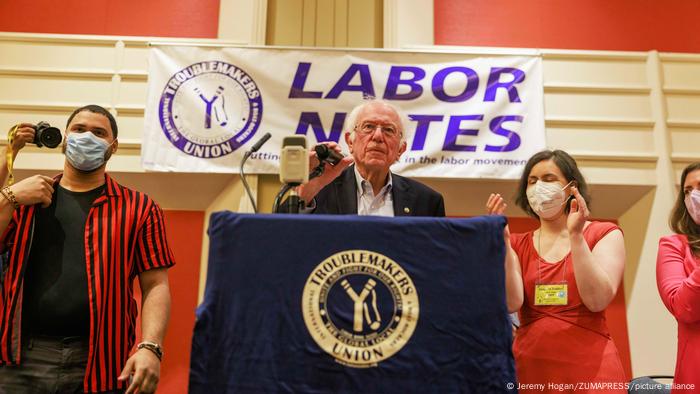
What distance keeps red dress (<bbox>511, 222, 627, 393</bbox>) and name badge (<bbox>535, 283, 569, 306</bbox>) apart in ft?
0.05

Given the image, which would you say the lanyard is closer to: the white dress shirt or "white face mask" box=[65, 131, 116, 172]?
the white dress shirt

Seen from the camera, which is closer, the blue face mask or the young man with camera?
the young man with camera

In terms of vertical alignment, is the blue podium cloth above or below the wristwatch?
above

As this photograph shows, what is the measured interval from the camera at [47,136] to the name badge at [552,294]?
1773 millimetres

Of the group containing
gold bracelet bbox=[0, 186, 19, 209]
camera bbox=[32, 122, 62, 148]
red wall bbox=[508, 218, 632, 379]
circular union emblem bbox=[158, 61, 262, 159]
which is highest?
circular union emblem bbox=[158, 61, 262, 159]

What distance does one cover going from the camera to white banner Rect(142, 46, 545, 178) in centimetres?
377

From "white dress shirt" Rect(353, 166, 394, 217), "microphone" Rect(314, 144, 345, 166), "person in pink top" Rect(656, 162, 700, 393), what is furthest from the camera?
"white dress shirt" Rect(353, 166, 394, 217)

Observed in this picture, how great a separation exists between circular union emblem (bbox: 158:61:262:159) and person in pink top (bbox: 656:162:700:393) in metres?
2.49

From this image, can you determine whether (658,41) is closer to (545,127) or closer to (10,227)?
(545,127)

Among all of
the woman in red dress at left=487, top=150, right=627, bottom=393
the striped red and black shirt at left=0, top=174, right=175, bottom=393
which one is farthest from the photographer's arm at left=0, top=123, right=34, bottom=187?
the woman in red dress at left=487, top=150, right=627, bottom=393

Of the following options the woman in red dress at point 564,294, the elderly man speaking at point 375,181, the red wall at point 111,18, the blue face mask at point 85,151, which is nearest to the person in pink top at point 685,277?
the woman in red dress at point 564,294

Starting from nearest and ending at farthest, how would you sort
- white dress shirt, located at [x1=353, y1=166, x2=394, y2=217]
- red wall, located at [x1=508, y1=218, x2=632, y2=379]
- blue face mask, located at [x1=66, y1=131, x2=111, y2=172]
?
blue face mask, located at [x1=66, y1=131, x2=111, y2=172] < white dress shirt, located at [x1=353, y1=166, x2=394, y2=217] < red wall, located at [x1=508, y1=218, x2=632, y2=379]

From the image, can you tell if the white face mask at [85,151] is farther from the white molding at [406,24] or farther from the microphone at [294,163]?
the white molding at [406,24]

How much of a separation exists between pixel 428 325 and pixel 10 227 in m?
1.43
